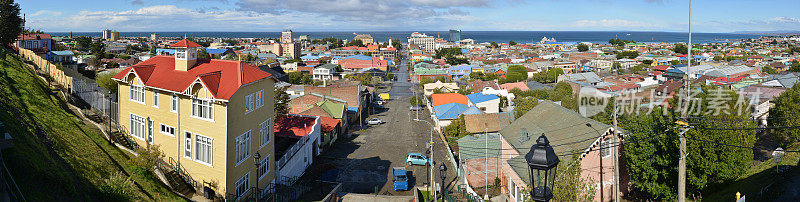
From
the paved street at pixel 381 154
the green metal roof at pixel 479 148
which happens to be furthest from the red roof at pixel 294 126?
the green metal roof at pixel 479 148

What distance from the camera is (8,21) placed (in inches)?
1206

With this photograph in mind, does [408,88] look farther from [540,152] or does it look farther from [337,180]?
[540,152]

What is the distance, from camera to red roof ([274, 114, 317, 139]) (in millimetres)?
24478

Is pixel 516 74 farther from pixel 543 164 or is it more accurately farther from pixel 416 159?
pixel 543 164

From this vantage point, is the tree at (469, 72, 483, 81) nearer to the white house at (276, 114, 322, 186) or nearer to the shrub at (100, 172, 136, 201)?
the white house at (276, 114, 322, 186)

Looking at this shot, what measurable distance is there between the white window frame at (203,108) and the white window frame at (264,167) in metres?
3.00

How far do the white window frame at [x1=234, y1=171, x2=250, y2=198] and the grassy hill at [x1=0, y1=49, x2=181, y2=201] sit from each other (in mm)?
2086

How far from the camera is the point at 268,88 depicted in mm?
17328

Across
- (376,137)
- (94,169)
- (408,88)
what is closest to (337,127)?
(376,137)

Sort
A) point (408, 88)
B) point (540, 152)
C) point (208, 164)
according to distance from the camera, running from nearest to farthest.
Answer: point (540, 152) < point (208, 164) < point (408, 88)

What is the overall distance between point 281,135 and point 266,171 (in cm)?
652

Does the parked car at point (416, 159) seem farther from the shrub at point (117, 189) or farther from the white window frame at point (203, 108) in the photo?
the shrub at point (117, 189)

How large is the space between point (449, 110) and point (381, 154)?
1045 cm

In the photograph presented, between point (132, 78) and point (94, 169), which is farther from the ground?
point (132, 78)
